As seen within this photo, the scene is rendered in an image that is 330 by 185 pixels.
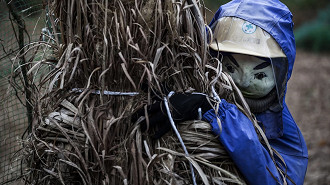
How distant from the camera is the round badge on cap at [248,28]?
2.55 meters

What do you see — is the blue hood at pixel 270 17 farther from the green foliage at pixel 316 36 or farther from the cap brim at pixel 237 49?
the green foliage at pixel 316 36

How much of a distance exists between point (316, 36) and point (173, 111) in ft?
38.5

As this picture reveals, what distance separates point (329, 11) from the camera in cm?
1348

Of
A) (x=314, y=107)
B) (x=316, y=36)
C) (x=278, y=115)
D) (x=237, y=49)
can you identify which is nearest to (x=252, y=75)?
(x=237, y=49)

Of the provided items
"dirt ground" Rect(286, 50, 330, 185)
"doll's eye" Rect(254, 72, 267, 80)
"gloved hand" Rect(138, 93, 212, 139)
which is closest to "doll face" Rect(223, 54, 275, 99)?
"doll's eye" Rect(254, 72, 267, 80)

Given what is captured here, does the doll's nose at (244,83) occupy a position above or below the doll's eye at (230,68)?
below

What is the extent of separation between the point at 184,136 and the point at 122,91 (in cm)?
39

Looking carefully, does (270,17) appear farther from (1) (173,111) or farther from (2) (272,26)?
(1) (173,111)

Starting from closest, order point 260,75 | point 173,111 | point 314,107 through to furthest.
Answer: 1. point 173,111
2. point 260,75
3. point 314,107

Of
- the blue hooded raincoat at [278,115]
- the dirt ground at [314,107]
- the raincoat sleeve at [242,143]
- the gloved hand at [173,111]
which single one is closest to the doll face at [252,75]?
the blue hooded raincoat at [278,115]

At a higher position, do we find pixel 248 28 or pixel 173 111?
pixel 248 28

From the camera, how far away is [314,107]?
7789 mm

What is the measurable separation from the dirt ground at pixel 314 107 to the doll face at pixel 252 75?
11.1ft

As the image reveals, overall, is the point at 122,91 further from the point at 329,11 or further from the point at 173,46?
the point at 329,11
